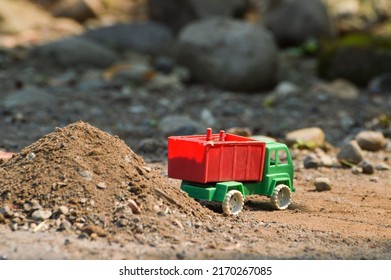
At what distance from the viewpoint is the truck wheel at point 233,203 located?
19.5 feet

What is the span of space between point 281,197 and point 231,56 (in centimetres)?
654

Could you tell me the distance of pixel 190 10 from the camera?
15.8m

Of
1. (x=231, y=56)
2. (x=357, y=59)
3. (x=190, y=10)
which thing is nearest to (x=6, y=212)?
(x=231, y=56)

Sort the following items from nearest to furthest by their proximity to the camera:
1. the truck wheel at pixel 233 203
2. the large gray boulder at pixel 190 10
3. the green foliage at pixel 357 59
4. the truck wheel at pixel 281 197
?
the truck wheel at pixel 233 203
the truck wheel at pixel 281 197
the green foliage at pixel 357 59
the large gray boulder at pixel 190 10

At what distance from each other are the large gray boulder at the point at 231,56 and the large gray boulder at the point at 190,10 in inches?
102

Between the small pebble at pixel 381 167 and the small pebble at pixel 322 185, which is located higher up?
the small pebble at pixel 381 167

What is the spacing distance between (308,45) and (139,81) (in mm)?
Answer: 3418

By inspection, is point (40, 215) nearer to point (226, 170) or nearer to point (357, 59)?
point (226, 170)

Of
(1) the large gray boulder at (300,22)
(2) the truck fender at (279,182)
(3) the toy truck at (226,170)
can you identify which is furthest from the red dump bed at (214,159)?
(1) the large gray boulder at (300,22)

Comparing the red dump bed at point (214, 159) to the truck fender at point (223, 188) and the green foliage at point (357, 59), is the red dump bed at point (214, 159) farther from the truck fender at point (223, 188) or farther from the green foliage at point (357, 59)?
the green foliage at point (357, 59)

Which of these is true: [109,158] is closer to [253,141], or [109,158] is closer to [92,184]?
[92,184]

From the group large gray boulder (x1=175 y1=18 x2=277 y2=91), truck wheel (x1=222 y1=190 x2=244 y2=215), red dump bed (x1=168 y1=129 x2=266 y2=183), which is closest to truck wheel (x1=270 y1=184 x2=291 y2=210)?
red dump bed (x1=168 y1=129 x2=266 y2=183)

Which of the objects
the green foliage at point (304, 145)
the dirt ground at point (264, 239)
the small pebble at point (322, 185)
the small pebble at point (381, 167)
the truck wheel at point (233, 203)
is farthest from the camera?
the green foliage at point (304, 145)

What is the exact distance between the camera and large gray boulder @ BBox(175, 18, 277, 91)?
41.9ft
